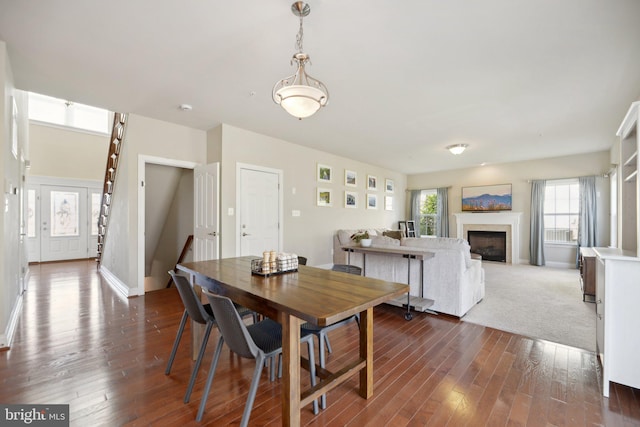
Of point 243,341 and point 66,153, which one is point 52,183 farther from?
point 243,341

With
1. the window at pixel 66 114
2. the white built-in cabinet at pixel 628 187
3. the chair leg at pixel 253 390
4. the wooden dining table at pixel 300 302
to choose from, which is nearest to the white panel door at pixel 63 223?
the window at pixel 66 114

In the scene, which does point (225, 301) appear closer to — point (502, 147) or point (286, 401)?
point (286, 401)

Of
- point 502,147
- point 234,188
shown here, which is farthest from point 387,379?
point 502,147

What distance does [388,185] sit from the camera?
8523mm

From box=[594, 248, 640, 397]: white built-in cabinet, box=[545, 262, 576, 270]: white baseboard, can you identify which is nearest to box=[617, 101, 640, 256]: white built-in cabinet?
box=[594, 248, 640, 397]: white built-in cabinet

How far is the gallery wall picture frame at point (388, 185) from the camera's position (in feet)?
27.6

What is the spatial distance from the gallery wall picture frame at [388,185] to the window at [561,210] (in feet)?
12.7

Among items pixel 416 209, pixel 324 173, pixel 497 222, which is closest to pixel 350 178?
pixel 324 173

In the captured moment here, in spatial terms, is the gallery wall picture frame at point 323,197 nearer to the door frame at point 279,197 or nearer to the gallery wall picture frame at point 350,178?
the gallery wall picture frame at point 350,178

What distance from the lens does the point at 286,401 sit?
1414 millimetres

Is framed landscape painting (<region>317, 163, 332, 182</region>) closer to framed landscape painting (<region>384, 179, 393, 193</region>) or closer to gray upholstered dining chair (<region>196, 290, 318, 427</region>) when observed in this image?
framed landscape painting (<region>384, 179, 393, 193</region>)

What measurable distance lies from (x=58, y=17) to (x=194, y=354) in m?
2.81

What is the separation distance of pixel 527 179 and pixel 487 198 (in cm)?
102

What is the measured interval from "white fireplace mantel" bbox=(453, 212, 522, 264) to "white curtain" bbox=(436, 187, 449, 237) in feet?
1.02
